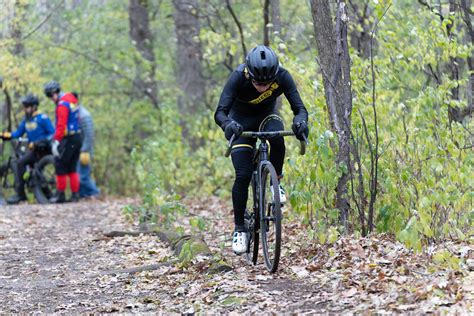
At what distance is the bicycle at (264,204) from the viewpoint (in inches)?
276

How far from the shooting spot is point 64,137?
16.6 m

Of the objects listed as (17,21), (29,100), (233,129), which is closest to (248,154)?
(233,129)

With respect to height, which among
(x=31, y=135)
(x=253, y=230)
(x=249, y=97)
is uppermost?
(x=31, y=135)

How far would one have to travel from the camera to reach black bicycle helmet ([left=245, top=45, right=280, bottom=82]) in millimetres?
7074

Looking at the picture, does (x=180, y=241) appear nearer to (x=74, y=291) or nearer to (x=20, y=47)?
(x=74, y=291)

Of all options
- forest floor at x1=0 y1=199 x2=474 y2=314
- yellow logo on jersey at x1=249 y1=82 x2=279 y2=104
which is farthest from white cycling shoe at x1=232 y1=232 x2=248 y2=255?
yellow logo on jersey at x1=249 y1=82 x2=279 y2=104

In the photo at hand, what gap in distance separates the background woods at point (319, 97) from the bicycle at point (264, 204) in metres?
0.38

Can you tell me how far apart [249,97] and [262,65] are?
63 cm

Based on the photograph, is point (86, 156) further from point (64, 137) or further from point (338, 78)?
point (338, 78)

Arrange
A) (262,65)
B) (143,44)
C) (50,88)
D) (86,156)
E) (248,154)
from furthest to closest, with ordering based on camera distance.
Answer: (143,44) < (86,156) < (50,88) < (248,154) < (262,65)

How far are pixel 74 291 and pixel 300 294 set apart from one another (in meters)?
2.45

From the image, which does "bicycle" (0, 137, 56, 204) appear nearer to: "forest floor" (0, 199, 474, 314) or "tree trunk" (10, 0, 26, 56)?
"tree trunk" (10, 0, 26, 56)

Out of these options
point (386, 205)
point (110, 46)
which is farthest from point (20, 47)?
point (386, 205)

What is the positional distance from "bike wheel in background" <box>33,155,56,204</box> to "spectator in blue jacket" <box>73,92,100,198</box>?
25.1 inches
